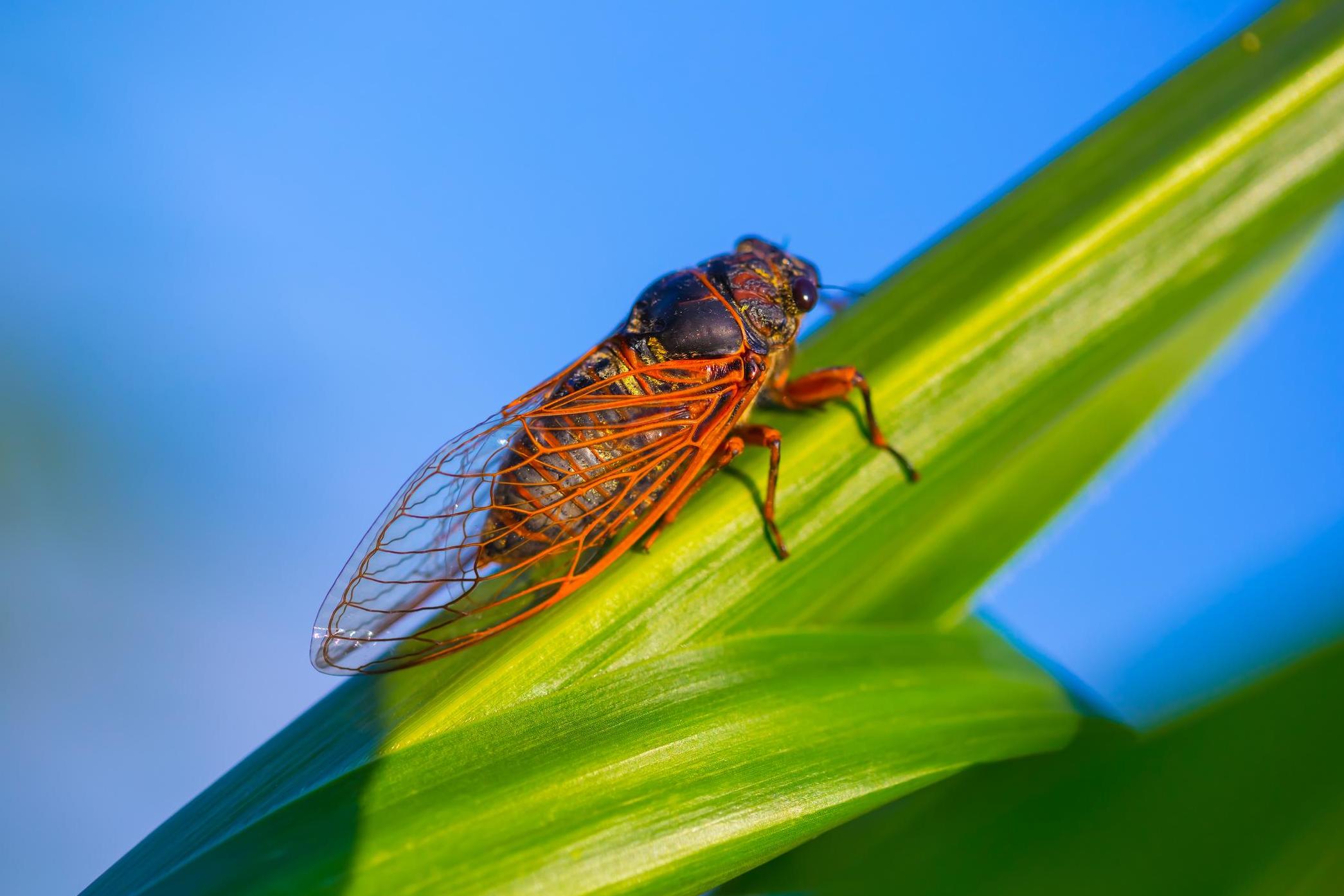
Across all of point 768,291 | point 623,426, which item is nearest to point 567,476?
point 623,426

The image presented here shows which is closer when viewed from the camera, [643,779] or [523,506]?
[643,779]

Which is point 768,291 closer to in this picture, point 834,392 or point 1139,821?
point 834,392

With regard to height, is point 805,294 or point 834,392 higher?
point 805,294

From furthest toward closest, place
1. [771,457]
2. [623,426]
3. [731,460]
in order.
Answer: [623,426]
[731,460]
[771,457]

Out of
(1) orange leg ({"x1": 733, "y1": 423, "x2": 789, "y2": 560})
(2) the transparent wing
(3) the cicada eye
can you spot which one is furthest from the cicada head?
(1) orange leg ({"x1": 733, "y1": 423, "x2": 789, "y2": 560})

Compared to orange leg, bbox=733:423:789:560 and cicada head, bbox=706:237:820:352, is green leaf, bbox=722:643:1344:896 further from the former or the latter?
cicada head, bbox=706:237:820:352
